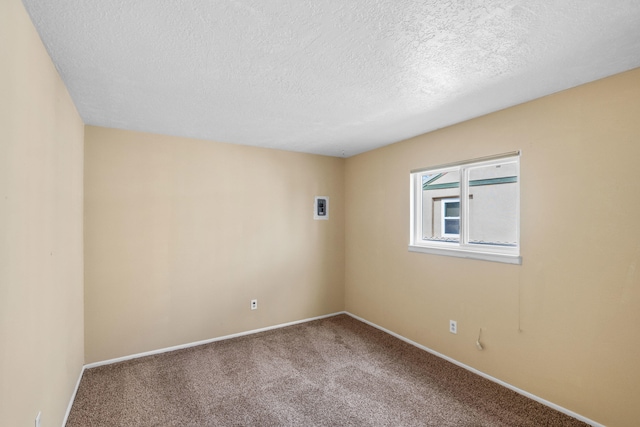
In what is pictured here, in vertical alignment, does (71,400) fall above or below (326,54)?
below

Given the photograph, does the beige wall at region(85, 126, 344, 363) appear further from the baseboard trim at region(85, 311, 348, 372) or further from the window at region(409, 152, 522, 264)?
the window at region(409, 152, 522, 264)

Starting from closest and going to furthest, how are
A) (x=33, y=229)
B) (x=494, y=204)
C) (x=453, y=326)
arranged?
1. (x=33, y=229)
2. (x=494, y=204)
3. (x=453, y=326)

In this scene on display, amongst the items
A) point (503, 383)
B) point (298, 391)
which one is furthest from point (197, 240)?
point (503, 383)

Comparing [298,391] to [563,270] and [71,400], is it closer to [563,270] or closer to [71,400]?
[71,400]

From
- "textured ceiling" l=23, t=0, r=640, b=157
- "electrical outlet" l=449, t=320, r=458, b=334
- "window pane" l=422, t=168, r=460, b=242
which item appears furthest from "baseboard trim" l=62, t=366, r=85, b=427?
"window pane" l=422, t=168, r=460, b=242

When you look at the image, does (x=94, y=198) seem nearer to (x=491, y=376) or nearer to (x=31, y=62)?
(x=31, y=62)

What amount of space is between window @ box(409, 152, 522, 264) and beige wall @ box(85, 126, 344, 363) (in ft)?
4.40

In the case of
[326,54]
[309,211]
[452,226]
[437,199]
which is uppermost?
[326,54]

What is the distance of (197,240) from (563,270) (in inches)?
132

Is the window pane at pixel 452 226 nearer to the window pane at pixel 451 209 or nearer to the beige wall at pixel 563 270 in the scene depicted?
the window pane at pixel 451 209

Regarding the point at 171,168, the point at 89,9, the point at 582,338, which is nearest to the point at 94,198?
the point at 171,168

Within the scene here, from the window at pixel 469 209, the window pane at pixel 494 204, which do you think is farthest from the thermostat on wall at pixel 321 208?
the window pane at pixel 494 204

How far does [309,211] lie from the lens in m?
4.24

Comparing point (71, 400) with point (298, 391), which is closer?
point (71, 400)
